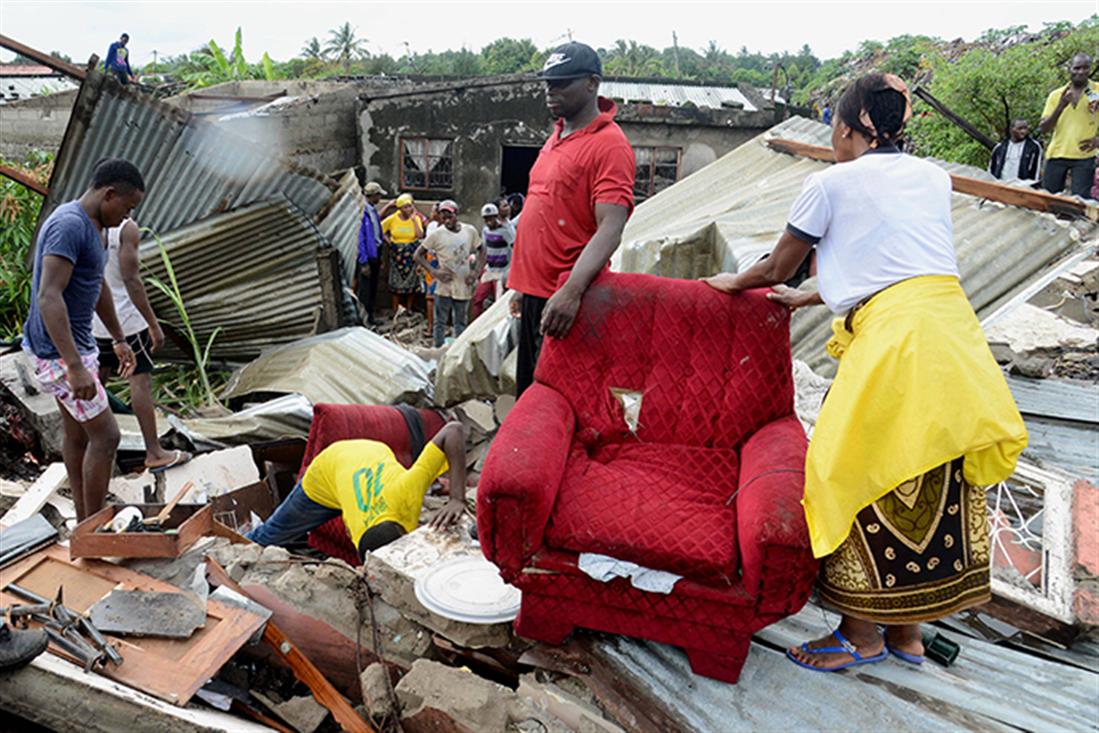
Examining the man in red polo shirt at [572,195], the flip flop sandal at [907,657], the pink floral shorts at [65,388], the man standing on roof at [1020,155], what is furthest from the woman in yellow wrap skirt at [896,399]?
the man standing on roof at [1020,155]

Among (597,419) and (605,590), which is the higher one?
(597,419)

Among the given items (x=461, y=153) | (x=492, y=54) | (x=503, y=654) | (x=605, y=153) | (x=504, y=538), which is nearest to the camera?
(x=504, y=538)

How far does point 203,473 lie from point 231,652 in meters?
2.54

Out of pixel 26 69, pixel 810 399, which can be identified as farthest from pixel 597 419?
pixel 26 69

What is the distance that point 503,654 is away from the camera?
2.68m

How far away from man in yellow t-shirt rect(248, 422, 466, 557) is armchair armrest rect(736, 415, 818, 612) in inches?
49.9

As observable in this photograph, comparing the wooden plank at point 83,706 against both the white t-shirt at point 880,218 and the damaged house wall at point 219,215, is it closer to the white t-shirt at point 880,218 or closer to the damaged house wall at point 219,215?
the white t-shirt at point 880,218

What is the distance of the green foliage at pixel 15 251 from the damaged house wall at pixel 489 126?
7.10 metres

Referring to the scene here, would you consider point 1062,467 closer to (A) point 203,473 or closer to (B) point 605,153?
(B) point 605,153

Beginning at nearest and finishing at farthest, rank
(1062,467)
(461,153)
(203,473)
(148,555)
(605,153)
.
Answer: (148,555), (605,153), (1062,467), (203,473), (461,153)

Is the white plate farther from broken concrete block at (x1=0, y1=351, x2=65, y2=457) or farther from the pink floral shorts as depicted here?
broken concrete block at (x1=0, y1=351, x2=65, y2=457)

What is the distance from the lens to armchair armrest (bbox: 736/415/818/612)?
216 centimetres

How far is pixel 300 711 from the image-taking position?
2605mm

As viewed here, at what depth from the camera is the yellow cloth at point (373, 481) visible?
3211mm
